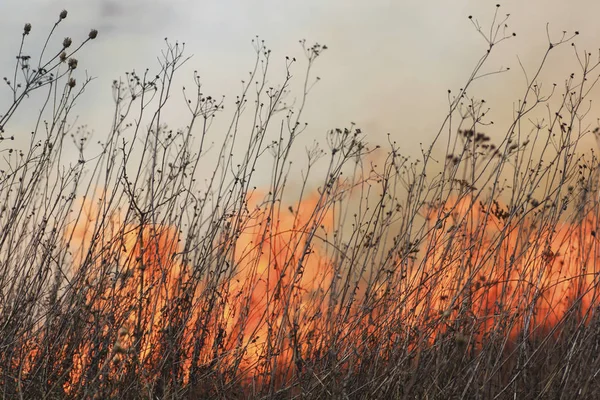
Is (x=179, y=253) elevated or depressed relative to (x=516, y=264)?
elevated

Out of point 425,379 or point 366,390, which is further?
point 366,390

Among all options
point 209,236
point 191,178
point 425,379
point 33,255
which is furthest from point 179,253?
point 425,379

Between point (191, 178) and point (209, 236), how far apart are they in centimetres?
32

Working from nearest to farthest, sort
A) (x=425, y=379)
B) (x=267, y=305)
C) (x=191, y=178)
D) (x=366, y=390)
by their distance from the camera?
(x=425, y=379) → (x=366, y=390) → (x=267, y=305) → (x=191, y=178)

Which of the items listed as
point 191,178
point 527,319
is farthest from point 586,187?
point 191,178

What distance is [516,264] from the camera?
2779 millimetres

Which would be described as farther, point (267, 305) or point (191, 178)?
point (191, 178)

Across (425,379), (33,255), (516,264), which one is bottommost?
(425,379)

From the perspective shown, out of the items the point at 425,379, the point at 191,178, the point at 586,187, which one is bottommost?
the point at 425,379

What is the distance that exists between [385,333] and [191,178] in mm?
1127

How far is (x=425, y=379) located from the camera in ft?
8.19

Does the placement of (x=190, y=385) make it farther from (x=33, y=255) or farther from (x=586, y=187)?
(x=586, y=187)

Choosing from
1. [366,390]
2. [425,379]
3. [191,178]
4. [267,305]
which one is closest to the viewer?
[425,379]

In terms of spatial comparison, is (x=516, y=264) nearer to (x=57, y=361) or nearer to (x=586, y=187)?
(x=586, y=187)
